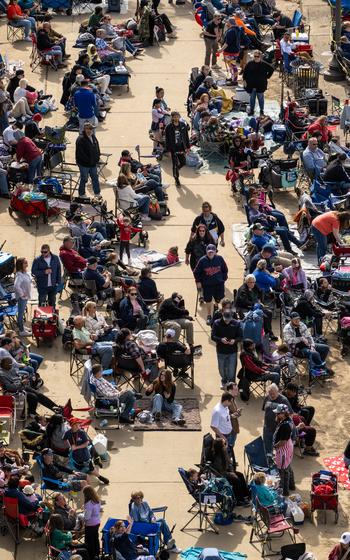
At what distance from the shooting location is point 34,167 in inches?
1252

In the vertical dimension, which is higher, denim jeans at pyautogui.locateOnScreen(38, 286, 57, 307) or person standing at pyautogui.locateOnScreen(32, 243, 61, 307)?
person standing at pyautogui.locateOnScreen(32, 243, 61, 307)

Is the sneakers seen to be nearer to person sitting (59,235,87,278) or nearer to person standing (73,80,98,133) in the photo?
person sitting (59,235,87,278)

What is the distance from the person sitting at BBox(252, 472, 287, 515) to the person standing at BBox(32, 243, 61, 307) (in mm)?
5976

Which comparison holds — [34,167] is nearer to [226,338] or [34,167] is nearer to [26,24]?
[226,338]

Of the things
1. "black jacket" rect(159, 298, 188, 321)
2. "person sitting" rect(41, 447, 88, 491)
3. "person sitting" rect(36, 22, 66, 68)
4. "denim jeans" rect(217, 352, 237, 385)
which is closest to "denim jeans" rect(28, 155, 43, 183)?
"black jacket" rect(159, 298, 188, 321)

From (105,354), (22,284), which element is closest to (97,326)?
(105,354)

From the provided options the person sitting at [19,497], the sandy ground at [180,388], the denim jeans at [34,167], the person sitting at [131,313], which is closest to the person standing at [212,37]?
the sandy ground at [180,388]

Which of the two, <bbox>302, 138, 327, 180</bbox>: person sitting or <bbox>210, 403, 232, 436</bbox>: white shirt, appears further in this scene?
<bbox>302, 138, 327, 180</bbox>: person sitting

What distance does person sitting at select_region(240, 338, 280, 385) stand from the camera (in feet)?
83.0

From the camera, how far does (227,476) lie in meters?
23.0

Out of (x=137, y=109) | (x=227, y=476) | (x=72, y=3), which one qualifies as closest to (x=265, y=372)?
(x=227, y=476)

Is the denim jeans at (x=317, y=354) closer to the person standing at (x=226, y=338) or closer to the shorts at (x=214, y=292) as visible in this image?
the person standing at (x=226, y=338)

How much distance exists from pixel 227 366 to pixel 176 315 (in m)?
1.38

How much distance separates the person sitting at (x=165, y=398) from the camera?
81.9 feet
